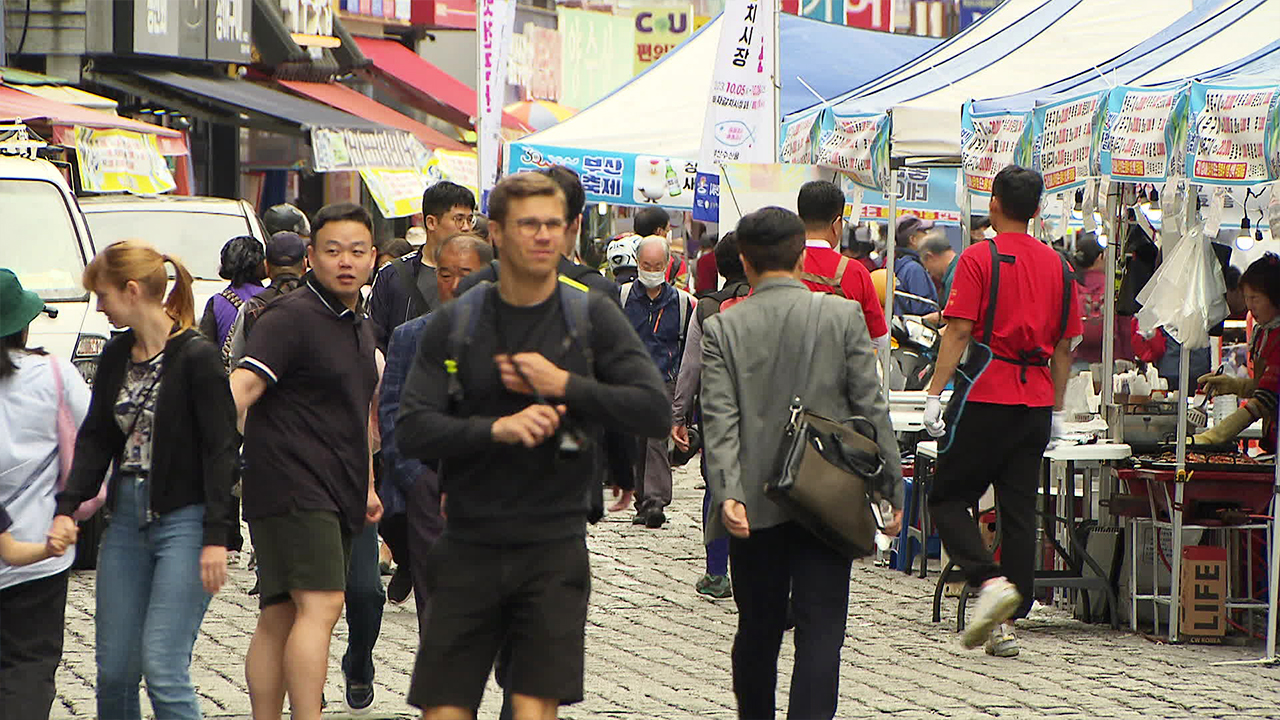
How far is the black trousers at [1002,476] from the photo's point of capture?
8.36 meters

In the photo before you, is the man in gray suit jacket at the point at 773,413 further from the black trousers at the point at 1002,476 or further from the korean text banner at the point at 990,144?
the korean text banner at the point at 990,144

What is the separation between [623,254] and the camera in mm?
14703

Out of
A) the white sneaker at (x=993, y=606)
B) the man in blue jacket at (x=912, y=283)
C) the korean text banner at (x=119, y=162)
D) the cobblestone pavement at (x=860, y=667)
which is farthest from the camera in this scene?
the korean text banner at (x=119, y=162)

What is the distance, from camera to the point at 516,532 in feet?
15.3

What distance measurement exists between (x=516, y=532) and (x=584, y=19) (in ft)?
132

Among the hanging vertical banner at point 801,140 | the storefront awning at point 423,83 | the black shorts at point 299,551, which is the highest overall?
the storefront awning at point 423,83

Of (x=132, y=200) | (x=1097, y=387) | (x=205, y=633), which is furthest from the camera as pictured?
(x=132, y=200)

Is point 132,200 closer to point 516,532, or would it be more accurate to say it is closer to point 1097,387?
point 1097,387

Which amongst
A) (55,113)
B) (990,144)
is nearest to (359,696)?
(990,144)

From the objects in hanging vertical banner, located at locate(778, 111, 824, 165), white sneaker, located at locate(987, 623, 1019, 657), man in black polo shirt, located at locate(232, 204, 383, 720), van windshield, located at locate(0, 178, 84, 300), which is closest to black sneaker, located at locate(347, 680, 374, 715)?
man in black polo shirt, located at locate(232, 204, 383, 720)

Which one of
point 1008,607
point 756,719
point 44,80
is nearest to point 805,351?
point 756,719

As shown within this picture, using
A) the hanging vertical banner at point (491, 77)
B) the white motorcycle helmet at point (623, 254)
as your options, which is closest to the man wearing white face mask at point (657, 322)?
the white motorcycle helmet at point (623, 254)

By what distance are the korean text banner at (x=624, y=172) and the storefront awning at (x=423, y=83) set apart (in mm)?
13655

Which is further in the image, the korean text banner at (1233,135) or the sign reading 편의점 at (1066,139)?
the sign reading 편의점 at (1066,139)
